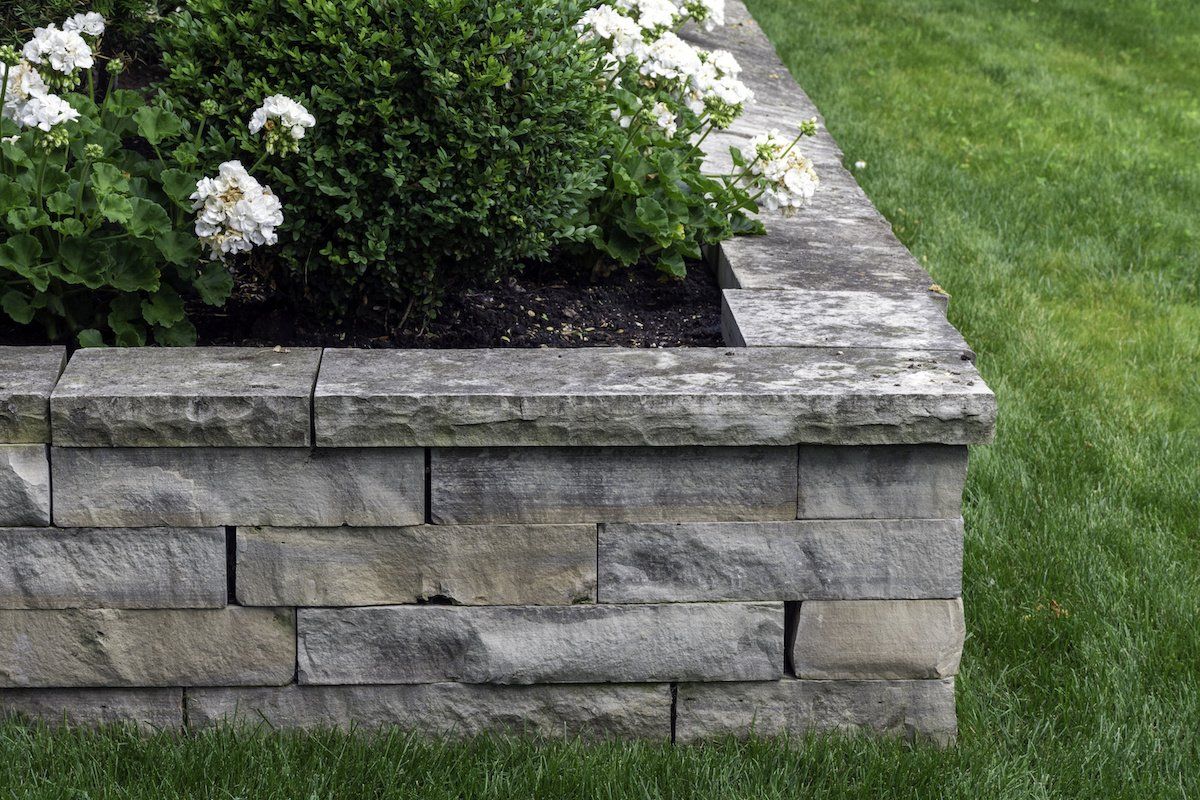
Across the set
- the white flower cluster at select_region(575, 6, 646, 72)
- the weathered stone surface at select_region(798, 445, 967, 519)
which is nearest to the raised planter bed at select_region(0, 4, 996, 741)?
the weathered stone surface at select_region(798, 445, 967, 519)

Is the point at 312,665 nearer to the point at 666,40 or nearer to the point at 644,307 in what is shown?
the point at 644,307

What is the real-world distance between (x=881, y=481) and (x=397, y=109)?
1129 mm

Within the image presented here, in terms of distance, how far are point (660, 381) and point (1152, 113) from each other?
6045mm

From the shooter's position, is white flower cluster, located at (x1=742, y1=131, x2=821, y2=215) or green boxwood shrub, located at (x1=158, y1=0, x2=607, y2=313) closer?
green boxwood shrub, located at (x1=158, y1=0, x2=607, y2=313)

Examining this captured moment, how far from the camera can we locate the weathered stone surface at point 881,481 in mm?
2301

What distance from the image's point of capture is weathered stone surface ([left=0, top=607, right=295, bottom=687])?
2.34m

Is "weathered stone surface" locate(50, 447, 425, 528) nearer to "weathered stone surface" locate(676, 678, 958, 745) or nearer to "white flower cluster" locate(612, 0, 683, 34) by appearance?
"weathered stone surface" locate(676, 678, 958, 745)

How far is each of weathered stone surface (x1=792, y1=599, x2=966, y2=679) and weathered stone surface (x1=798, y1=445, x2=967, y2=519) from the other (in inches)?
7.3

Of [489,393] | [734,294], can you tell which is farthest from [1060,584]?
[489,393]

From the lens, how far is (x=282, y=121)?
2.36 metres

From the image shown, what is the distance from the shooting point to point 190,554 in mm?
2301

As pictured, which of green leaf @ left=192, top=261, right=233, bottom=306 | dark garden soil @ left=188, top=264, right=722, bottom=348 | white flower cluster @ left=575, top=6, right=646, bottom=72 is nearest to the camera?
green leaf @ left=192, top=261, right=233, bottom=306

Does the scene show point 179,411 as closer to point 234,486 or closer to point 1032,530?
point 234,486

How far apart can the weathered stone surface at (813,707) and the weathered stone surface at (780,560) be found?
0.20 meters
